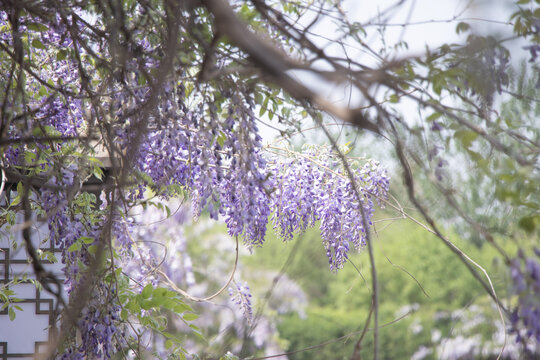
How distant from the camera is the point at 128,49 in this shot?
182 cm

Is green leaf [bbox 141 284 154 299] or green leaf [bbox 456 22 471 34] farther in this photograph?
green leaf [bbox 141 284 154 299]

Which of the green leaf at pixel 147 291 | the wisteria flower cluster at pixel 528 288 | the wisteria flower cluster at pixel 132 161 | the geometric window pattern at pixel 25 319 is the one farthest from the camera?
the geometric window pattern at pixel 25 319

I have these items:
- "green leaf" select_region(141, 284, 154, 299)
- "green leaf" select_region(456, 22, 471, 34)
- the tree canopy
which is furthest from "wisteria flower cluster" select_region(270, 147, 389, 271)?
"green leaf" select_region(456, 22, 471, 34)

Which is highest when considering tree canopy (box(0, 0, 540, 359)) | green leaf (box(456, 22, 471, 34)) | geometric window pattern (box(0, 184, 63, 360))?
green leaf (box(456, 22, 471, 34))

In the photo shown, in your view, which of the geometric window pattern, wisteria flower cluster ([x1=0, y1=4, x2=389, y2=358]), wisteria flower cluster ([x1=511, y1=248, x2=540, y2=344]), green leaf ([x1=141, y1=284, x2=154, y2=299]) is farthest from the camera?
the geometric window pattern

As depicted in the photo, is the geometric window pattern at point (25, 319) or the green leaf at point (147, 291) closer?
the green leaf at point (147, 291)

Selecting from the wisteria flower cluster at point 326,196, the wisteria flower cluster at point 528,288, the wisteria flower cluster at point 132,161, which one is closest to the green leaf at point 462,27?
the wisteria flower cluster at point 132,161

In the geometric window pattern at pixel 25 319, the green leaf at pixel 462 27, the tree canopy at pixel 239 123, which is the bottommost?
the geometric window pattern at pixel 25 319

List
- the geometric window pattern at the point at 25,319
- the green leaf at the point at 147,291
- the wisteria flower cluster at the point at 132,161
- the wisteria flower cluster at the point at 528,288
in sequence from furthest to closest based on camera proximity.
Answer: the geometric window pattern at the point at 25,319
the green leaf at the point at 147,291
the wisteria flower cluster at the point at 132,161
the wisteria flower cluster at the point at 528,288

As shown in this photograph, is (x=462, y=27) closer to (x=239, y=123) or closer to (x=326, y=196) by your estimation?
(x=239, y=123)

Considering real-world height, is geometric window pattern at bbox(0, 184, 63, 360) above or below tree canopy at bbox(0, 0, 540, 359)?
below

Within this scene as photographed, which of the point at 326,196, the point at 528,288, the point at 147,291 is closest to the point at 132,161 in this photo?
the point at 147,291

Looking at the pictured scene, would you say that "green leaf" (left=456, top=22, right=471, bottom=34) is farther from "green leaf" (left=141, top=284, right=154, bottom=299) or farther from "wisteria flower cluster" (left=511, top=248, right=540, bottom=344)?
"green leaf" (left=141, top=284, right=154, bottom=299)

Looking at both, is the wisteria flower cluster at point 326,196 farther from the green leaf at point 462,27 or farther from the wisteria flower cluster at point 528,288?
the wisteria flower cluster at point 528,288
